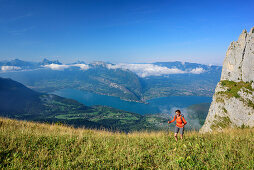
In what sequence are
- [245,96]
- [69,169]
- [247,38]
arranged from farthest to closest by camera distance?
1. [247,38]
2. [245,96]
3. [69,169]

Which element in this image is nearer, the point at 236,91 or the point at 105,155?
the point at 105,155

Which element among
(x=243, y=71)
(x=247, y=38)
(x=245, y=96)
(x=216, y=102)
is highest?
(x=247, y=38)

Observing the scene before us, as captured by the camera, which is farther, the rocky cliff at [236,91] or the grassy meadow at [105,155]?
the rocky cliff at [236,91]

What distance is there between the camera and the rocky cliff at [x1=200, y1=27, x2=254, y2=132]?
28.8 metres

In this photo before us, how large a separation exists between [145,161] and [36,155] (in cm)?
433

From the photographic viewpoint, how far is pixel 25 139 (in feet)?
19.3

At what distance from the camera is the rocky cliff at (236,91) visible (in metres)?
28.8

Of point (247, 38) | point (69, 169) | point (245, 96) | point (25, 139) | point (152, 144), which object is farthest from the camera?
point (247, 38)

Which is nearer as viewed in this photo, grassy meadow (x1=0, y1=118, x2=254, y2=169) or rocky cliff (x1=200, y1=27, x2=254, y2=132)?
grassy meadow (x1=0, y1=118, x2=254, y2=169)

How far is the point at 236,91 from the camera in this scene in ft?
106

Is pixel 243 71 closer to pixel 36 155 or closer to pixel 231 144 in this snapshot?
pixel 231 144

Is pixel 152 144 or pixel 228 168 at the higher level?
pixel 228 168

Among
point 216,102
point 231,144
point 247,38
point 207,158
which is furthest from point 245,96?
point 207,158

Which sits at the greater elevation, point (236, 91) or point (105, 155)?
point (236, 91)
